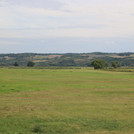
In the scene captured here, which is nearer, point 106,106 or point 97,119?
point 97,119

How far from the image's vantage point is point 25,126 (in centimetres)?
1408

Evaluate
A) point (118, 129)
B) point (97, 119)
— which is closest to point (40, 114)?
point (97, 119)

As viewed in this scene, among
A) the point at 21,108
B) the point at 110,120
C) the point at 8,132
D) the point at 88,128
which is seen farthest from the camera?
the point at 21,108

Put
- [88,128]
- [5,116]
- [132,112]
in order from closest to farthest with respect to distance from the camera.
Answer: [88,128]
[5,116]
[132,112]

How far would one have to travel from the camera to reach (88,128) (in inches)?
541

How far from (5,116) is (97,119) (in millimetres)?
5804

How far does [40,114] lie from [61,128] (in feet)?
12.9

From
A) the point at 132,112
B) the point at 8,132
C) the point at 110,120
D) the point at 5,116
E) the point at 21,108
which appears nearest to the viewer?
the point at 8,132

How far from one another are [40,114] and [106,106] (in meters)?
5.74

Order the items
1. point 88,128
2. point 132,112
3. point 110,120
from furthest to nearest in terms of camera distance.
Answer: point 132,112 < point 110,120 < point 88,128

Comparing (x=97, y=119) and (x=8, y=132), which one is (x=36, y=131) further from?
(x=97, y=119)

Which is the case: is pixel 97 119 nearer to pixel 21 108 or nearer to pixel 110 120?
pixel 110 120

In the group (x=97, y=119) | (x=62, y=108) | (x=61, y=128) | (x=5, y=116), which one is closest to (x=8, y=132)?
(x=61, y=128)

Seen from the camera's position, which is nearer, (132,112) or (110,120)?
(110,120)
